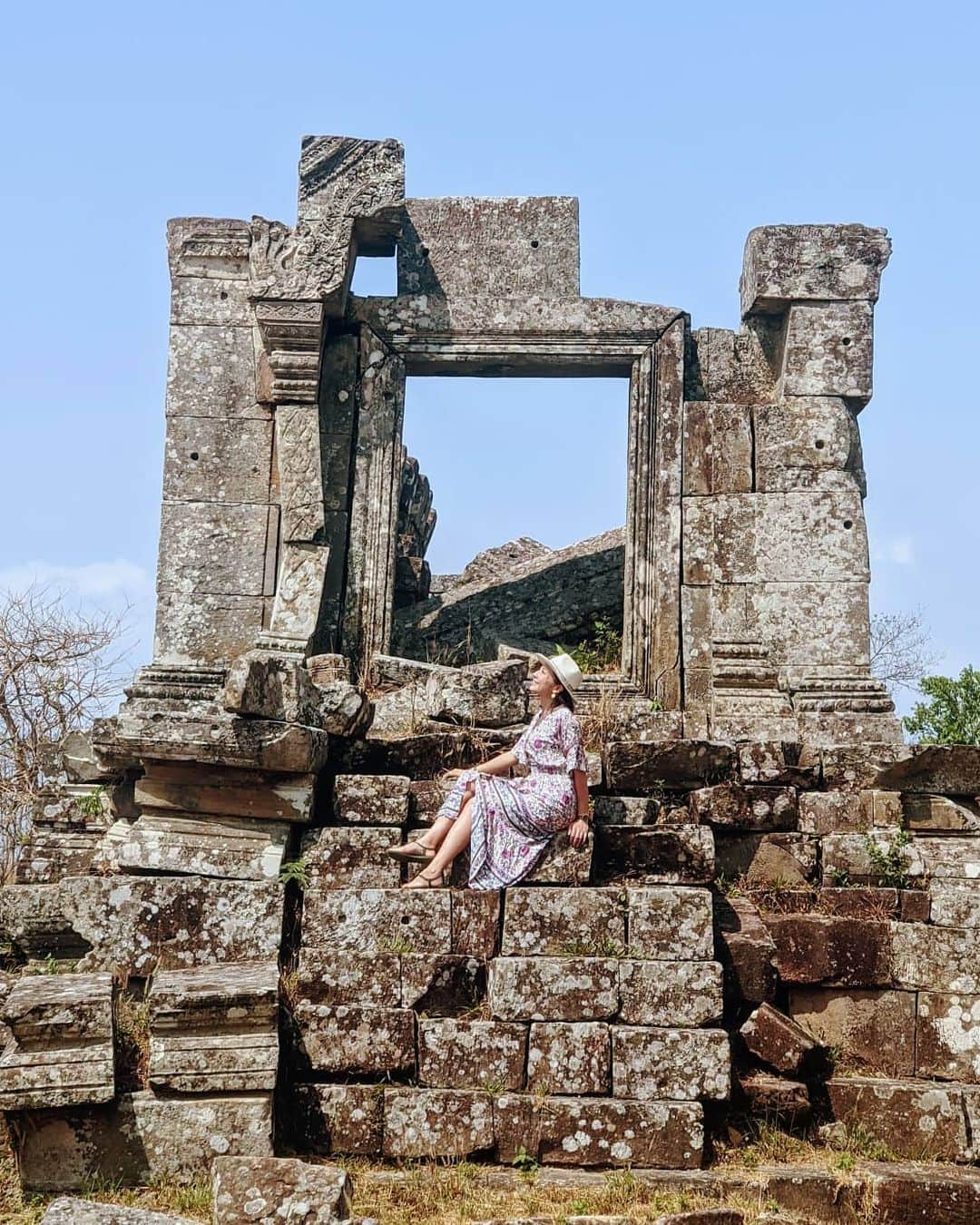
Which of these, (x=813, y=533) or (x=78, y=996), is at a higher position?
(x=813, y=533)

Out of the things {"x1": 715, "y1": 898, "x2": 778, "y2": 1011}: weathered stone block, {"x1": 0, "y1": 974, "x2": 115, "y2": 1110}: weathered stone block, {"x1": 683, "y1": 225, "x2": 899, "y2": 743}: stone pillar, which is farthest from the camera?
{"x1": 683, "y1": 225, "x2": 899, "y2": 743}: stone pillar

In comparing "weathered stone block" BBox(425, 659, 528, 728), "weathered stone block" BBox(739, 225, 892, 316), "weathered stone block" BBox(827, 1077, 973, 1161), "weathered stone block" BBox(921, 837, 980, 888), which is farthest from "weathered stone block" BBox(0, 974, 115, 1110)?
"weathered stone block" BBox(739, 225, 892, 316)

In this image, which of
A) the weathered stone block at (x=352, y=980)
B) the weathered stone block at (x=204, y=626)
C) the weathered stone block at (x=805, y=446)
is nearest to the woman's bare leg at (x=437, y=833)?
the weathered stone block at (x=352, y=980)

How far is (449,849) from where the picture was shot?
23.5 feet

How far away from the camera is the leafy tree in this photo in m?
15.5

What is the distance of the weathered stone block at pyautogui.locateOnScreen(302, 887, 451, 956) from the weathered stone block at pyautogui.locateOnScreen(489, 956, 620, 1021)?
0.39 meters

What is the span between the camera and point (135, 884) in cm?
718

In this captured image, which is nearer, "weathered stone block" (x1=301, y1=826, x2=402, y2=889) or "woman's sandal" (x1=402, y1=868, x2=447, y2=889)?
"woman's sandal" (x1=402, y1=868, x2=447, y2=889)

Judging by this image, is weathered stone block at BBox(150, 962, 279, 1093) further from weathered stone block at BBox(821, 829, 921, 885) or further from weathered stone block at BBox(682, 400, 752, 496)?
weathered stone block at BBox(682, 400, 752, 496)

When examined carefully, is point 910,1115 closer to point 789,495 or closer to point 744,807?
point 744,807

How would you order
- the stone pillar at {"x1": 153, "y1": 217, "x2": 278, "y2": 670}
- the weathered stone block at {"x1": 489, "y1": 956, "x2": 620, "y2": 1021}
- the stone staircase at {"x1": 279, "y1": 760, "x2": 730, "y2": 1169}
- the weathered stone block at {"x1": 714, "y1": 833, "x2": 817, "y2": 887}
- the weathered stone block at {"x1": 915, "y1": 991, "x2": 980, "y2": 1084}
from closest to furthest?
the stone staircase at {"x1": 279, "y1": 760, "x2": 730, "y2": 1169} → the weathered stone block at {"x1": 489, "y1": 956, "x2": 620, "y2": 1021} → the weathered stone block at {"x1": 915, "y1": 991, "x2": 980, "y2": 1084} → the weathered stone block at {"x1": 714, "y1": 833, "x2": 817, "y2": 887} → the stone pillar at {"x1": 153, "y1": 217, "x2": 278, "y2": 670}

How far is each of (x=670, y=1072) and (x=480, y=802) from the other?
1.57m

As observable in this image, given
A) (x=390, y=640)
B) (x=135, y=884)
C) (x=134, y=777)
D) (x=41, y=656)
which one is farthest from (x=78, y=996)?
(x=41, y=656)

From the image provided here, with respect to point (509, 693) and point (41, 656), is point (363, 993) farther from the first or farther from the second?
point (41, 656)
